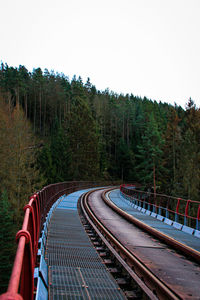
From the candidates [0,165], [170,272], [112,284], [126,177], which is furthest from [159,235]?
[126,177]

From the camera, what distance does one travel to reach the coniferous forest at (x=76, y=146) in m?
32.7

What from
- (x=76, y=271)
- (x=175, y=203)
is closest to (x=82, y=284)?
(x=76, y=271)

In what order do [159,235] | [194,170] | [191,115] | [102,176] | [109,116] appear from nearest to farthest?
[159,235], [194,170], [191,115], [102,176], [109,116]

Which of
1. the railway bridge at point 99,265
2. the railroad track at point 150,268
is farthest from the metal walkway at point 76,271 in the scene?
the railroad track at point 150,268

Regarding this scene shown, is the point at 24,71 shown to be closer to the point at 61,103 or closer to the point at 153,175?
the point at 61,103

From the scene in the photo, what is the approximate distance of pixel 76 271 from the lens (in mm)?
6512

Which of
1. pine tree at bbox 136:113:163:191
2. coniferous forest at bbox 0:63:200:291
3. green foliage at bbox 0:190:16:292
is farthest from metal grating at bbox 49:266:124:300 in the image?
pine tree at bbox 136:113:163:191

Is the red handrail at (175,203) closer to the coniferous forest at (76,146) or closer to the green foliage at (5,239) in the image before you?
the coniferous forest at (76,146)

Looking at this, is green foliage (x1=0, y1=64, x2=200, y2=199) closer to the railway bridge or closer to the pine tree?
the pine tree

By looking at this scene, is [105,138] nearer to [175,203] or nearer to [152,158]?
[152,158]

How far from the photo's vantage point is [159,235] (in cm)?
1103

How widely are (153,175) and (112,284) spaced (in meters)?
56.2

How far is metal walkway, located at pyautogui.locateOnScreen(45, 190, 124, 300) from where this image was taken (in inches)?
208

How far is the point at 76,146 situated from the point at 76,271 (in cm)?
5012
